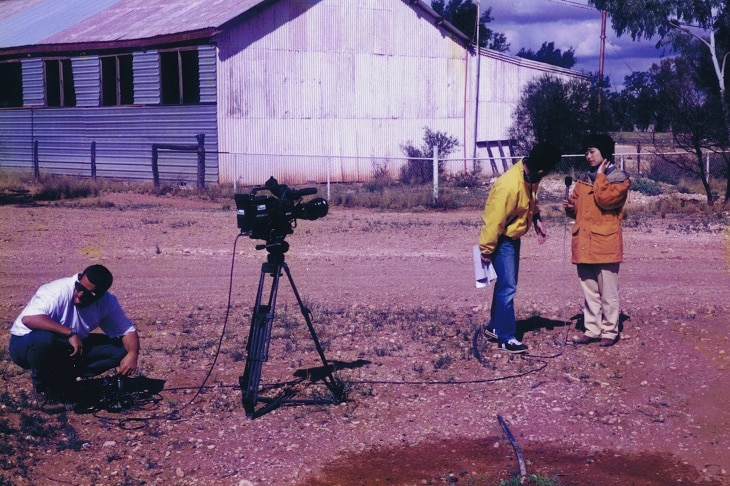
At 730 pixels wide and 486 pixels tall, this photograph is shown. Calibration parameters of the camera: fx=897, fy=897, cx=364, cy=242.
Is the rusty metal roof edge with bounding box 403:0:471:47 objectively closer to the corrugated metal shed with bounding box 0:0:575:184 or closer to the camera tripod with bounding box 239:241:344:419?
the corrugated metal shed with bounding box 0:0:575:184

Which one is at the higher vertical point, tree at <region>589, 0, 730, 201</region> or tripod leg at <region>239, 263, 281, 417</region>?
tree at <region>589, 0, 730, 201</region>

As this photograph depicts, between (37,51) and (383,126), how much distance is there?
1077 centimetres

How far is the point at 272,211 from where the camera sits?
582 centimetres

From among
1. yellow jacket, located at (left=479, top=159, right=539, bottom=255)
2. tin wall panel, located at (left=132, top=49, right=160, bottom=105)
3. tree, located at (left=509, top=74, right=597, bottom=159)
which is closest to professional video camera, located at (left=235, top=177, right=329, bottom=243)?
yellow jacket, located at (left=479, top=159, right=539, bottom=255)

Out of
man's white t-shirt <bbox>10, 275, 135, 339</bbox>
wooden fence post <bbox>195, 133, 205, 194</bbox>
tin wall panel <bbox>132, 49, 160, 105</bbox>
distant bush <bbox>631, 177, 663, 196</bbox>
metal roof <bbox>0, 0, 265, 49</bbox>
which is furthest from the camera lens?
tin wall panel <bbox>132, 49, 160, 105</bbox>

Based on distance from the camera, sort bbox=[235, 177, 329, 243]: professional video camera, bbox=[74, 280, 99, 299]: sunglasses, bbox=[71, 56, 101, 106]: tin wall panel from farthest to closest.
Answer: bbox=[71, 56, 101, 106]: tin wall panel < bbox=[74, 280, 99, 299]: sunglasses < bbox=[235, 177, 329, 243]: professional video camera

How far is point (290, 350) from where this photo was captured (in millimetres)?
7750

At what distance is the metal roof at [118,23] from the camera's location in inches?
937

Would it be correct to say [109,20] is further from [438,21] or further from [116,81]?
[438,21]

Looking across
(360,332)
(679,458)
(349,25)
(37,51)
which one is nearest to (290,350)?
(360,332)

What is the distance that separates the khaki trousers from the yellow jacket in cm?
77

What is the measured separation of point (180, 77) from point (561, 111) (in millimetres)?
12322

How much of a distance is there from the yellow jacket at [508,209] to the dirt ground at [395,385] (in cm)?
107

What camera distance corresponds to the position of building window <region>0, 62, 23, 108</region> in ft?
95.9
